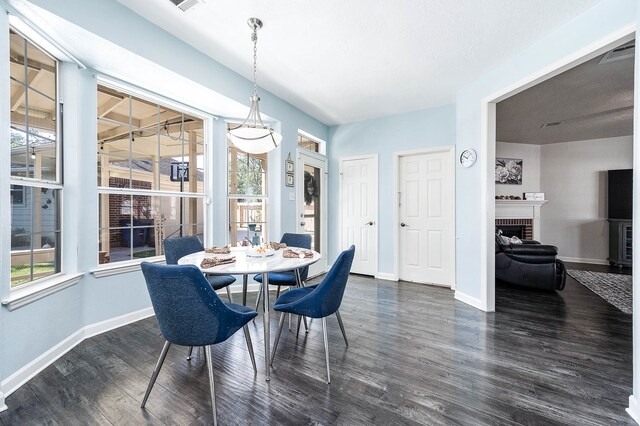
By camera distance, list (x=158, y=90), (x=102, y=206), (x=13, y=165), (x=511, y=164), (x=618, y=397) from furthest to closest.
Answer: (x=511, y=164)
(x=158, y=90)
(x=102, y=206)
(x=13, y=165)
(x=618, y=397)

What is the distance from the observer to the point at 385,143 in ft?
14.2

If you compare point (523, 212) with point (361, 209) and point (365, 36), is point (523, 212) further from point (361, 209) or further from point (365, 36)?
point (365, 36)

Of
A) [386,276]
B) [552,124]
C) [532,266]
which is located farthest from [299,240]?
[552,124]

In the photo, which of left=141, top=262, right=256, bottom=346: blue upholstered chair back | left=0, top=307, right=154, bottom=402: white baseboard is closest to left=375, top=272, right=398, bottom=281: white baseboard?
left=0, top=307, right=154, bottom=402: white baseboard

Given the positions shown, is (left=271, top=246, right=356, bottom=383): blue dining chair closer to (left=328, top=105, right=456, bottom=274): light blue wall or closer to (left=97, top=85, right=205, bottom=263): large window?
(left=97, top=85, right=205, bottom=263): large window

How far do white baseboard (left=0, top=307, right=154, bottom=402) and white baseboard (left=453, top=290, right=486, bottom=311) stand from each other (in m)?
3.53

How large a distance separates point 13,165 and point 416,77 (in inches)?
144

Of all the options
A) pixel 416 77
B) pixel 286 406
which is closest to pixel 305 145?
pixel 416 77

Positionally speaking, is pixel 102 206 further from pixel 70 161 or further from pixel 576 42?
pixel 576 42


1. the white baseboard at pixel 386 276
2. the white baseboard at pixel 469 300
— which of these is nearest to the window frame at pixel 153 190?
the white baseboard at pixel 386 276

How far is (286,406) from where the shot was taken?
60.1 inches

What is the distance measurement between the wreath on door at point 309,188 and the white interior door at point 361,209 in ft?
1.71

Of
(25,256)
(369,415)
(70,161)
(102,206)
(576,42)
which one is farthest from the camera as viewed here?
(102,206)

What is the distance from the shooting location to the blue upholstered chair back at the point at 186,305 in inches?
50.4
